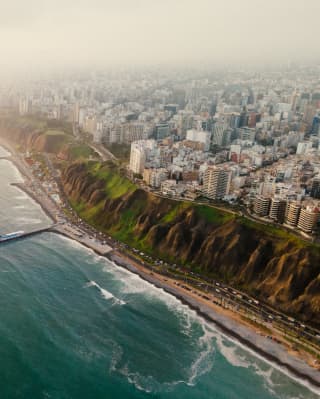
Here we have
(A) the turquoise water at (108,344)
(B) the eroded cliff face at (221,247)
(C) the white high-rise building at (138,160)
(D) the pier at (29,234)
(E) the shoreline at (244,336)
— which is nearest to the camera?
(A) the turquoise water at (108,344)

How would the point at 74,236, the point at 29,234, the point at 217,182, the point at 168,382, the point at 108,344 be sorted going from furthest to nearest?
the point at 217,182, the point at 74,236, the point at 29,234, the point at 108,344, the point at 168,382

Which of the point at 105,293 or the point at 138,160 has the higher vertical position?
the point at 138,160

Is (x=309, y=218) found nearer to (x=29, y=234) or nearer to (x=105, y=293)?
(x=105, y=293)

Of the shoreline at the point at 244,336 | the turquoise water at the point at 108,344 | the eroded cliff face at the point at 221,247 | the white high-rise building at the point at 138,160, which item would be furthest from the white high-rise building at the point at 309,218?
the white high-rise building at the point at 138,160

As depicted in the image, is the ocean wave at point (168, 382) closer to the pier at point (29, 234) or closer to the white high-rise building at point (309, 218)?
the white high-rise building at point (309, 218)

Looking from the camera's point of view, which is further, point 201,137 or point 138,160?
point 201,137

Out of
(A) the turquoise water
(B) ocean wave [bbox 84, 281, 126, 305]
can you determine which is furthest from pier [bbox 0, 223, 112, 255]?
(B) ocean wave [bbox 84, 281, 126, 305]

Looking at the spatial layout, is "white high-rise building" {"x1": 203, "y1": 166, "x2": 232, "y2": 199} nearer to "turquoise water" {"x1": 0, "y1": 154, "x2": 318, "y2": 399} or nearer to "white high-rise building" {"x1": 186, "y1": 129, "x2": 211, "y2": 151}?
"turquoise water" {"x1": 0, "y1": 154, "x2": 318, "y2": 399}

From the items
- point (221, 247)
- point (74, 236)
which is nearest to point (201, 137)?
point (74, 236)
